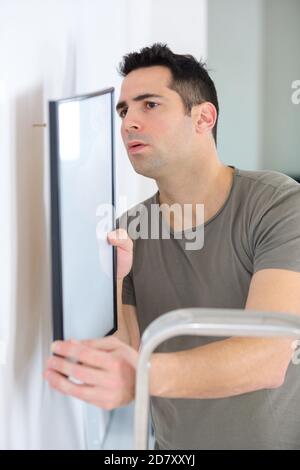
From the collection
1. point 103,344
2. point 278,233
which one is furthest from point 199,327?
point 278,233

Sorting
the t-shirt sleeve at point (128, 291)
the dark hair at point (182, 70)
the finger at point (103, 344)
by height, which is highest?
the dark hair at point (182, 70)

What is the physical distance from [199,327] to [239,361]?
16 cm

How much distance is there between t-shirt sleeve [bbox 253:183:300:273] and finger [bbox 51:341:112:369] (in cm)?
23

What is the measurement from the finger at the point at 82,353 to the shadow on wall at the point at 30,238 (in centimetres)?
6

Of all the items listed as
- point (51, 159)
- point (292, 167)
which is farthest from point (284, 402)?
point (51, 159)

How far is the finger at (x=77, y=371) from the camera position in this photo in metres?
0.62

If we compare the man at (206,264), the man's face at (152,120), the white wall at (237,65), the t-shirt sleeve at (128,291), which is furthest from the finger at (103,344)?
the white wall at (237,65)

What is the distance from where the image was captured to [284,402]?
82cm

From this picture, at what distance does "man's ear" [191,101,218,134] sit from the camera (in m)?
0.78

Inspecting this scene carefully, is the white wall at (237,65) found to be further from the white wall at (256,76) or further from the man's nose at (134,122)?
the man's nose at (134,122)

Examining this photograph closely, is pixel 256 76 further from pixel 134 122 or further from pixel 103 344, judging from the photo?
pixel 103 344

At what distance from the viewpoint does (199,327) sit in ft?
1.75

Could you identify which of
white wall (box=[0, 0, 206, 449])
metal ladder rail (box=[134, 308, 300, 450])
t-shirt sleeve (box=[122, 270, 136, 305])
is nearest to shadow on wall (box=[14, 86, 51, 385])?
white wall (box=[0, 0, 206, 449])

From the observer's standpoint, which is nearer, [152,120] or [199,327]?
[199,327]
